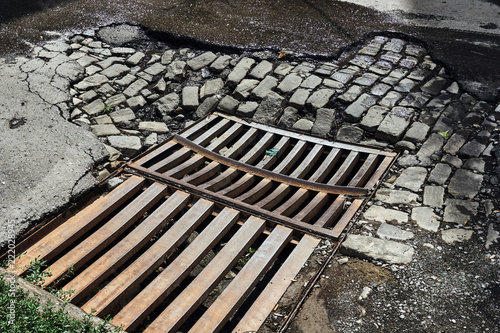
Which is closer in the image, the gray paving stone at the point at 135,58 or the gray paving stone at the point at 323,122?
the gray paving stone at the point at 323,122

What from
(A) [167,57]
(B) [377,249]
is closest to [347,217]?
(B) [377,249]

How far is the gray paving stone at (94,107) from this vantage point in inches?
178

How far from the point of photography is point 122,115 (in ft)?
15.0

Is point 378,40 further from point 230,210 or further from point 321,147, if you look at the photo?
point 230,210

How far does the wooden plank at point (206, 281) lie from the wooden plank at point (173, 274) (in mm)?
90

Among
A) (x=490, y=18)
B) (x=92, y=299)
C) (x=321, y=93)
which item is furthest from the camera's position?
(x=490, y=18)

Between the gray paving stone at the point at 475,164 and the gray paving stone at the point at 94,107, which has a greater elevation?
the gray paving stone at the point at 94,107

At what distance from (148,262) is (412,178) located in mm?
2154

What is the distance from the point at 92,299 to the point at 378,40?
4218 millimetres

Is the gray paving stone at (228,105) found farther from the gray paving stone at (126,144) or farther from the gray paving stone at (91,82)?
the gray paving stone at (91,82)

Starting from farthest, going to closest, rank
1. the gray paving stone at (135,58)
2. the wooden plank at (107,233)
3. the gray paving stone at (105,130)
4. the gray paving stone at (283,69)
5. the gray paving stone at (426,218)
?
the gray paving stone at (135,58) → the gray paving stone at (283,69) → the gray paving stone at (105,130) → the gray paving stone at (426,218) → the wooden plank at (107,233)

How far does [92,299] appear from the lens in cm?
288

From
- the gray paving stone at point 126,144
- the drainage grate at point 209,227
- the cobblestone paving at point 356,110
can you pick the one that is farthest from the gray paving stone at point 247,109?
the gray paving stone at point 126,144

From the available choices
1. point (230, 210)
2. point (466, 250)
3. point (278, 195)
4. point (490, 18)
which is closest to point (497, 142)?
point (466, 250)
